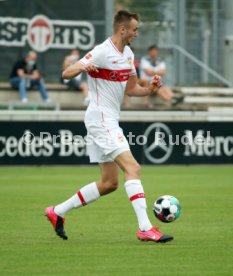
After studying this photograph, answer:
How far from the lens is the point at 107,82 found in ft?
34.2

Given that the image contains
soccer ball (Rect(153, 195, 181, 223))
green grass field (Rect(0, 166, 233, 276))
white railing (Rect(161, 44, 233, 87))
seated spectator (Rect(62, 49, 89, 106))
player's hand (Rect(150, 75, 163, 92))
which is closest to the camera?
green grass field (Rect(0, 166, 233, 276))

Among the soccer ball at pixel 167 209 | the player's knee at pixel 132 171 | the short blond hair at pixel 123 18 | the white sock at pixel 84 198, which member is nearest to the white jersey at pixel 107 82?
the short blond hair at pixel 123 18

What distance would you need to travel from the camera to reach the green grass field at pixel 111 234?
27.7 ft

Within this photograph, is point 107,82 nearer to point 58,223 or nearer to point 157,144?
point 58,223

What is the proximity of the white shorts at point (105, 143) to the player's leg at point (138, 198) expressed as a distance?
88mm

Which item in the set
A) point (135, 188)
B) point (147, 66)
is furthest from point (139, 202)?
point (147, 66)

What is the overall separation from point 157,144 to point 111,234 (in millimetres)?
12820

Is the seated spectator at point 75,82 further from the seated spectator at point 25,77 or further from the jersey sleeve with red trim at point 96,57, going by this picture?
the jersey sleeve with red trim at point 96,57

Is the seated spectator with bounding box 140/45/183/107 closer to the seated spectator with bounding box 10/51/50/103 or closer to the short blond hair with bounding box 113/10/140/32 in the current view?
the seated spectator with bounding box 10/51/50/103

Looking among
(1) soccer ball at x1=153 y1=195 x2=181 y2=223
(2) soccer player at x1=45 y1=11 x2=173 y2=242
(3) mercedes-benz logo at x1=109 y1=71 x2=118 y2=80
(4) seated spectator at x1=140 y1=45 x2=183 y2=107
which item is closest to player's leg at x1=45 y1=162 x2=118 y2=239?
(2) soccer player at x1=45 y1=11 x2=173 y2=242

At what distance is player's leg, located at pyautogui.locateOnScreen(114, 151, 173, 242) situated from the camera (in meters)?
9.88

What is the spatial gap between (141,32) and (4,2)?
173 inches

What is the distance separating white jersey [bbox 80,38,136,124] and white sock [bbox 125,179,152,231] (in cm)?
80

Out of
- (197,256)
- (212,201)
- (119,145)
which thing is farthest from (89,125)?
(212,201)
